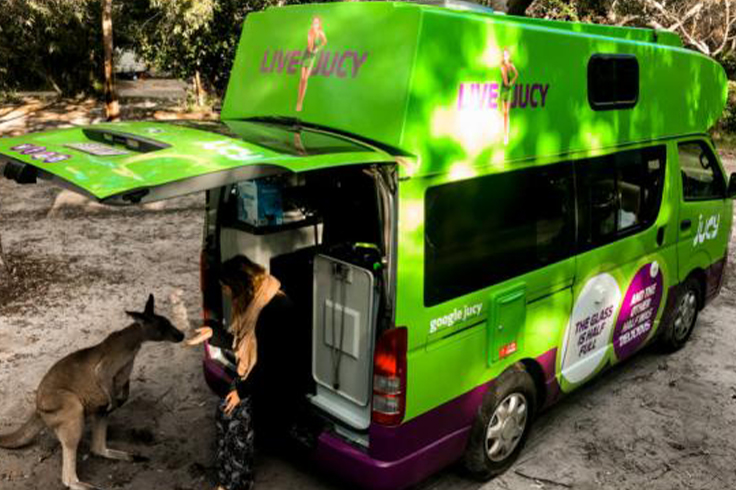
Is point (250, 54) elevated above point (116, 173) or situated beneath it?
elevated above

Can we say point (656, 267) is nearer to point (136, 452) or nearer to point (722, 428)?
point (722, 428)

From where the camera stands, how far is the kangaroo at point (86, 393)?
4102 millimetres

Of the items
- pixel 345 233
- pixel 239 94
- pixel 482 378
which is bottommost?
pixel 482 378

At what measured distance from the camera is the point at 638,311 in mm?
5430

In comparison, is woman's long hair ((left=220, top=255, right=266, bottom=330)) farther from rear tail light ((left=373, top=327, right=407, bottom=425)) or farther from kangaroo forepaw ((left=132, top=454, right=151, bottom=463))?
kangaroo forepaw ((left=132, top=454, right=151, bottom=463))

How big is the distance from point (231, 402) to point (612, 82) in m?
3.36

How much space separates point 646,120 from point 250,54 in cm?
301

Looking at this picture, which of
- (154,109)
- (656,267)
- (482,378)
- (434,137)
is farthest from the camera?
(154,109)

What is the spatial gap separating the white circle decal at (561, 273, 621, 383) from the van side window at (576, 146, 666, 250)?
346mm

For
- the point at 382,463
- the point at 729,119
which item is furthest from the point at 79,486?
the point at 729,119

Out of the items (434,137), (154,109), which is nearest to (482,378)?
(434,137)

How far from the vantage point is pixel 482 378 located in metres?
4.05

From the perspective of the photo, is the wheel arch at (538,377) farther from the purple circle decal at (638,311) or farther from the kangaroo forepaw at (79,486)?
the kangaroo forepaw at (79,486)

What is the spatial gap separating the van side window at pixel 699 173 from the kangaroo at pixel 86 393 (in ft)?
14.4
